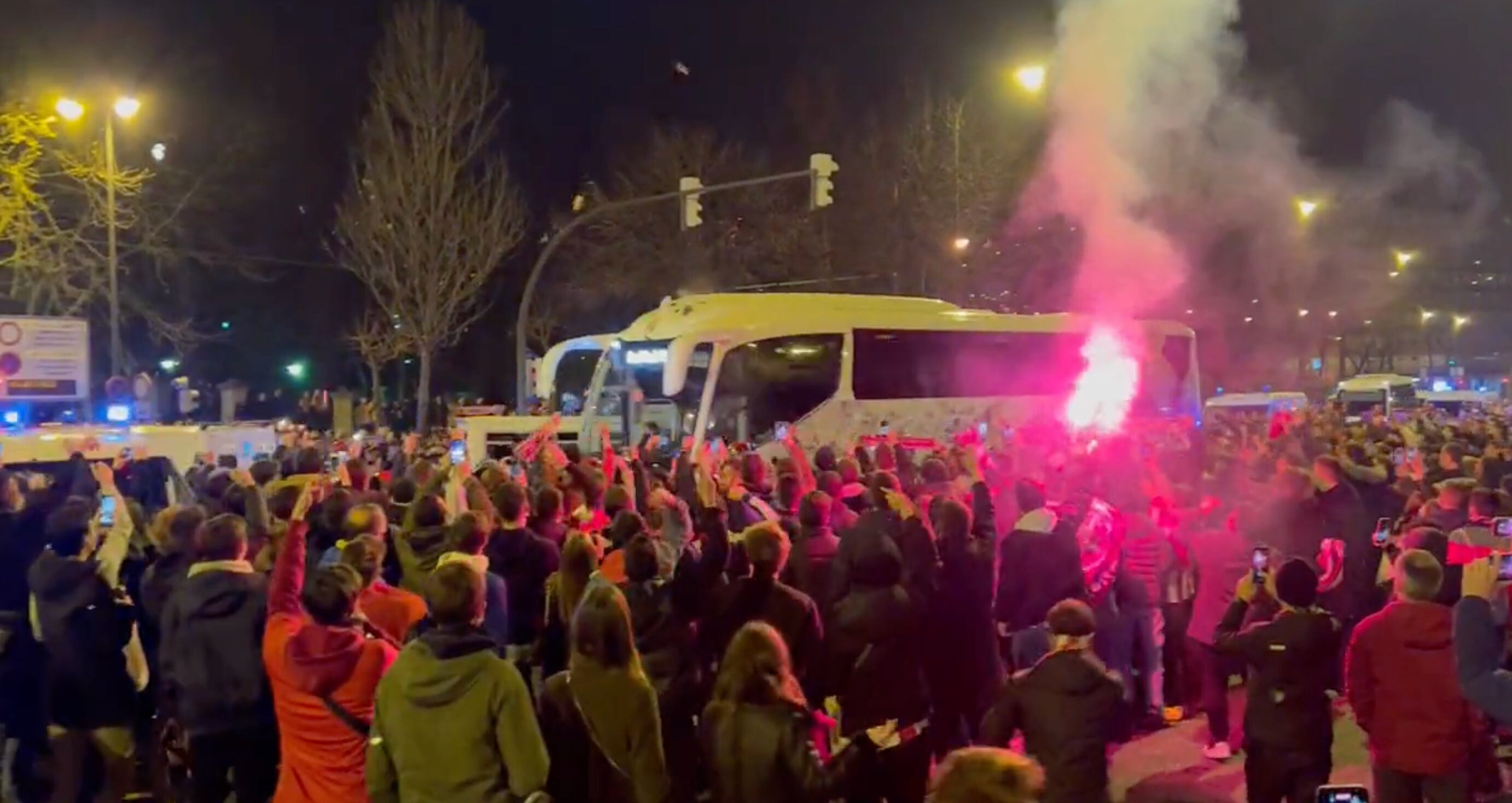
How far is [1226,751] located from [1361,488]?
303 centimetres

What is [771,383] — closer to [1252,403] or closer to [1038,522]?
[1038,522]

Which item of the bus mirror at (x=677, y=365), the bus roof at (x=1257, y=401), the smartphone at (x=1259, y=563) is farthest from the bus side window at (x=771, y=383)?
the bus roof at (x=1257, y=401)

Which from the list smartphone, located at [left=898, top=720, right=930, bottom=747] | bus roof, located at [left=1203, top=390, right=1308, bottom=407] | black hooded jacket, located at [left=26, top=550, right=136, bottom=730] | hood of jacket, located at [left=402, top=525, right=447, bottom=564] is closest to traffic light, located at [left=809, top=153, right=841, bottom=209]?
hood of jacket, located at [left=402, top=525, right=447, bottom=564]

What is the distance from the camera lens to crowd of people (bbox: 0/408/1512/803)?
4.62 metres

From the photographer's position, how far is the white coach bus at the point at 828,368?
20.0 metres

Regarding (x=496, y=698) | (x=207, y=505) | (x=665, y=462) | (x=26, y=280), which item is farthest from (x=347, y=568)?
(x=26, y=280)

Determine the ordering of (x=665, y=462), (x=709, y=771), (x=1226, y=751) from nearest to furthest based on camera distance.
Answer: (x=709, y=771)
(x=1226, y=751)
(x=665, y=462)

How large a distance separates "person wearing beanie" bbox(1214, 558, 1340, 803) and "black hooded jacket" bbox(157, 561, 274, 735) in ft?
14.0

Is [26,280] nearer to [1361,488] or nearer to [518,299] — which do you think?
[518,299]

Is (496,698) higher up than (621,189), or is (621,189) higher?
(621,189)

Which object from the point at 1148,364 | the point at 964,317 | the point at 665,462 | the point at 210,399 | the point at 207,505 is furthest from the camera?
the point at 210,399

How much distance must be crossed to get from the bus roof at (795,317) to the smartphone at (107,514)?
13.0m

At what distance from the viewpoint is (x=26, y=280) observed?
24875mm

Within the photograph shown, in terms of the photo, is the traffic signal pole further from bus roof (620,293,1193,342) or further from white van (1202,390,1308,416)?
white van (1202,390,1308,416)
